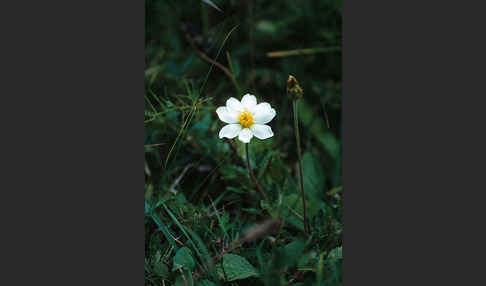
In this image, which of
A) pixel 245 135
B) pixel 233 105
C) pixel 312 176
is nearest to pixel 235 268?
pixel 245 135

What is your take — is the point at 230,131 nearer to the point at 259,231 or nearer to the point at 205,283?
the point at 259,231

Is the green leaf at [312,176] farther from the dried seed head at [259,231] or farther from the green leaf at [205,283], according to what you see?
the green leaf at [205,283]

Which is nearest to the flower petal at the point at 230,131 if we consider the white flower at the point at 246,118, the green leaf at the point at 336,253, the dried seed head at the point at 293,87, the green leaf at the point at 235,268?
the white flower at the point at 246,118

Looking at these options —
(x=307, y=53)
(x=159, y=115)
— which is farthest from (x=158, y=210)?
(x=307, y=53)

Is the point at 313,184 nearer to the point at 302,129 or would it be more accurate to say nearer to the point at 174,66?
the point at 302,129

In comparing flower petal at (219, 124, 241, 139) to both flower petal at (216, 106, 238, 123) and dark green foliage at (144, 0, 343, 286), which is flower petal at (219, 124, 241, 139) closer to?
flower petal at (216, 106, 238, 123)

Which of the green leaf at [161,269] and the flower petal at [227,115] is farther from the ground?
the flower petal at [227,115]

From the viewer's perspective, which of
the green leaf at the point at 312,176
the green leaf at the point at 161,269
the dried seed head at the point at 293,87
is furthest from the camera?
the green leaf at the point at 312,176
